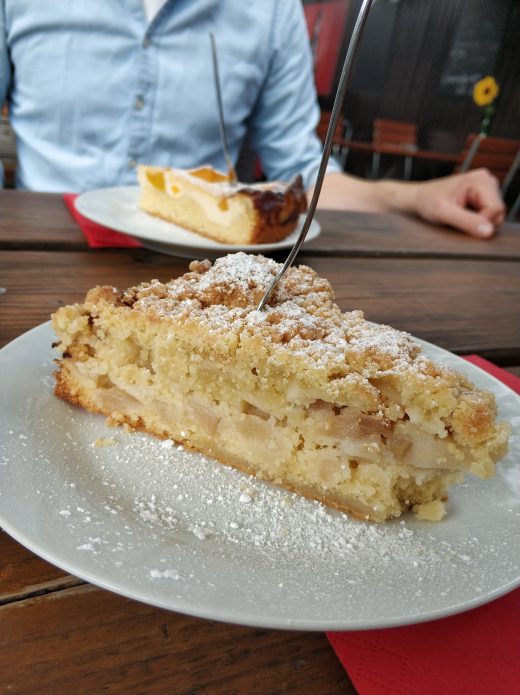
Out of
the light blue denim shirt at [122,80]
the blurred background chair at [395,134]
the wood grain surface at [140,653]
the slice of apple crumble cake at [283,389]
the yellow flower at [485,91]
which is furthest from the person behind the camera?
the blurred background chair at [395,134]

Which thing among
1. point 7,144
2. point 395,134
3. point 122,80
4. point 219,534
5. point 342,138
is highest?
point 122,80

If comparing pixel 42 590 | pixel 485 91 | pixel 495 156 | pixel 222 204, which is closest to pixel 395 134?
pixel 485 91

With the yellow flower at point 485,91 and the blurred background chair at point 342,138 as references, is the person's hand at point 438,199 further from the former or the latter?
the blurred background chair at point 342,138

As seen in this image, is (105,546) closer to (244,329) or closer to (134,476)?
(134,476)

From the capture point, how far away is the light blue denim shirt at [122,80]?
7.27 feet

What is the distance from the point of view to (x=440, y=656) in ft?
1.97

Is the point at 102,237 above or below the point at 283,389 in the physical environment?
below

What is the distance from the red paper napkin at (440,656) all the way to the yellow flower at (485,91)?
28.5 feet

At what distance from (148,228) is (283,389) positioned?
3.30 feet

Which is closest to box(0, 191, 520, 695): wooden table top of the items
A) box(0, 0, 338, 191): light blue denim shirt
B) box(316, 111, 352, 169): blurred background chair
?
box(0, 0, 338, 191): light blue denim shirt

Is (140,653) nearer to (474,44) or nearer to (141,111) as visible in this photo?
(141,111)

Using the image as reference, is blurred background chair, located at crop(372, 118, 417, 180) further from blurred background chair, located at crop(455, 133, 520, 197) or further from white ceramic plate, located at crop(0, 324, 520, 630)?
white ceramic plate, located at crop(0, 324, 520, 630)

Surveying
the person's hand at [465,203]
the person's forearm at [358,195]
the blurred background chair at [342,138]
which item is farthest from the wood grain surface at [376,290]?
the blurred background chair at [342,138]

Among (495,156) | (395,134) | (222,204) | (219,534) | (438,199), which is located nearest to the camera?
(219,534)
